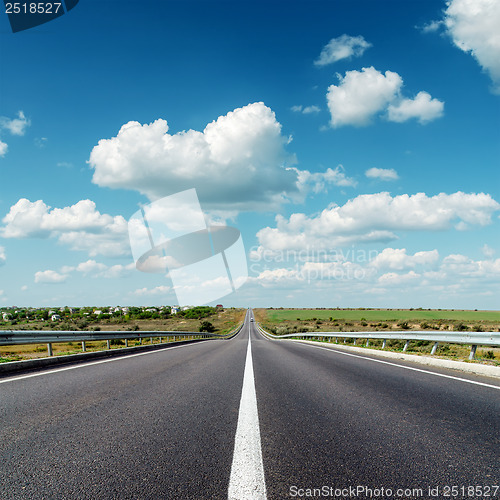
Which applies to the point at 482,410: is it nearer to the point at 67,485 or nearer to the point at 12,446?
the point at 67,485

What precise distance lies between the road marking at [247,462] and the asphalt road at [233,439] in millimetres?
44

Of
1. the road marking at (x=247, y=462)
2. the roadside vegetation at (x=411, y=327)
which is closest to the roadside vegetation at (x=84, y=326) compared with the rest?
the road marking at (x=247, y=462)

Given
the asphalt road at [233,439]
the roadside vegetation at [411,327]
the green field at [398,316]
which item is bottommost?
the green field at [398,316]

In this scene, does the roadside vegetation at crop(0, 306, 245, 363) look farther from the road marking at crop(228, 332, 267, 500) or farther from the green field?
the green field

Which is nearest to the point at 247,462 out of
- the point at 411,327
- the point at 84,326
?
the point at 84,326

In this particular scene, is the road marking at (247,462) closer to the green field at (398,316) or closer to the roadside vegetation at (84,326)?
the roadside vegetation at (84,326)

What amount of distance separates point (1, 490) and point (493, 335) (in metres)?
10.9

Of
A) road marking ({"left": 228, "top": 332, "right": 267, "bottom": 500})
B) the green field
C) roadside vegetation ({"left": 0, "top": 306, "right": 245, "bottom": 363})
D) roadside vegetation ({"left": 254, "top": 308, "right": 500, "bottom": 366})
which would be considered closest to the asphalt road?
road marking ({"left": 228, "top": 332, "right": 267, "bottom": 500})

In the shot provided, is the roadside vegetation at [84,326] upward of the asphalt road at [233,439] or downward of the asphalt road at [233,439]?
downward

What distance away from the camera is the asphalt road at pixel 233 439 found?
268cm

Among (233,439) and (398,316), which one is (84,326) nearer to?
(233,439)

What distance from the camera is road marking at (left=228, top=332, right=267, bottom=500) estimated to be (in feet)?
8.27

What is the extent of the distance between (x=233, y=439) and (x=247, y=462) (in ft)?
2.18

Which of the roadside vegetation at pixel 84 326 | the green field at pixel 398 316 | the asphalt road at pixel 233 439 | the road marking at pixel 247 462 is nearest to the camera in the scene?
the road marking at pixel 247 462
